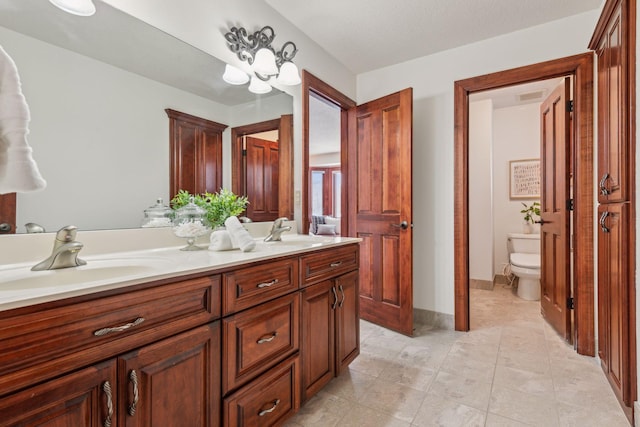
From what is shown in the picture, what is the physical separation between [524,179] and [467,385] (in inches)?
134

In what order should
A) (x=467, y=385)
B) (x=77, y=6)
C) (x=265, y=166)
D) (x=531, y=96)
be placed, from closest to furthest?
1. (x=77, y=6)
2. (x=467, y=385)
3. (x=265, y=166)
4. (x=531, y=96)

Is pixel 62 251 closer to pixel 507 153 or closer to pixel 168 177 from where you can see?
pixel 168 177

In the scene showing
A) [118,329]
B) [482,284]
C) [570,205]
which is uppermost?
[570,205]

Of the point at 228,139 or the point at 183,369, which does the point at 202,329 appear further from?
the point at 228,139

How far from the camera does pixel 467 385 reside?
5.93 feet

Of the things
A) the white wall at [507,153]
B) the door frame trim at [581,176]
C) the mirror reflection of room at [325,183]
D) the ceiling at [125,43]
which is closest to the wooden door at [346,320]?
the ceiling at [125,43]

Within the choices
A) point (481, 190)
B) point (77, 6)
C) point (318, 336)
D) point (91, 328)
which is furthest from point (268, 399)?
point (481, 190)

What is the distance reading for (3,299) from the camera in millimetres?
637

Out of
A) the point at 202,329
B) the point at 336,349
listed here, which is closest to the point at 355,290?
the point at 336,349

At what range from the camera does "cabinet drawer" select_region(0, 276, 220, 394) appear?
0.65 meters

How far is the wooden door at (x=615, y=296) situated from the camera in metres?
1.47

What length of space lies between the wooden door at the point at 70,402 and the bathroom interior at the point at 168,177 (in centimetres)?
63

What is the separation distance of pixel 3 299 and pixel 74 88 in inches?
37.5

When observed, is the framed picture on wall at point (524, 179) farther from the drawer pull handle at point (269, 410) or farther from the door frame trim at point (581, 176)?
the drawer pull handle at point (269, 410)
